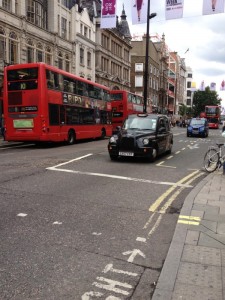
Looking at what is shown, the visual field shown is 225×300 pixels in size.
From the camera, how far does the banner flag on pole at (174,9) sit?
608 inches

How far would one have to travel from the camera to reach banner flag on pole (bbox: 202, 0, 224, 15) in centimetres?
1422

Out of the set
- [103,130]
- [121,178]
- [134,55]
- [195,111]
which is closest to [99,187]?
[121,178]

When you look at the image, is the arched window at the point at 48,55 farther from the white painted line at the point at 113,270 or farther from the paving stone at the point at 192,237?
the white painted line at the point at 113,270

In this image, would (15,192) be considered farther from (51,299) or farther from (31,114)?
(31,114)

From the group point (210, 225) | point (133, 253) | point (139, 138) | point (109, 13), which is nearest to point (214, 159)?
point (139, 138)

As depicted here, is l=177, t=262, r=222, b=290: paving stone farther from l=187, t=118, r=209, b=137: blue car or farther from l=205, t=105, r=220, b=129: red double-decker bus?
l=205, t=105, r=220, b=129: red double-decker bus

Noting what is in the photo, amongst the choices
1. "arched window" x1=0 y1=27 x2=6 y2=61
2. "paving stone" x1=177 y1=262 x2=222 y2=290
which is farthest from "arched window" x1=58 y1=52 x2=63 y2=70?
"paving stone" x1=177 y1=262 x2=222 y2=290

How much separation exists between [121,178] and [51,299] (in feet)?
20.5

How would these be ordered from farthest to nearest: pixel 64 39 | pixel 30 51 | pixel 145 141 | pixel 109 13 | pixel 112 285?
pixel 64 39 < pixel 30 51 < pixel 109 13 < pixel 145 141 < pixel 112 285

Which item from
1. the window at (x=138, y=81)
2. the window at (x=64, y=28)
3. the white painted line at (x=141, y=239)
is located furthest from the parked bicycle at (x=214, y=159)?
the window at (x=138, y=81)

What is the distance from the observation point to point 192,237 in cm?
471

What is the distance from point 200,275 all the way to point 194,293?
39 centimetres

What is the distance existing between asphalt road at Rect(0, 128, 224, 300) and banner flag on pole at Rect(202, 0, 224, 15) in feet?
26.6

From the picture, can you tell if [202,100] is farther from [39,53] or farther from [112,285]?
[112,285]
